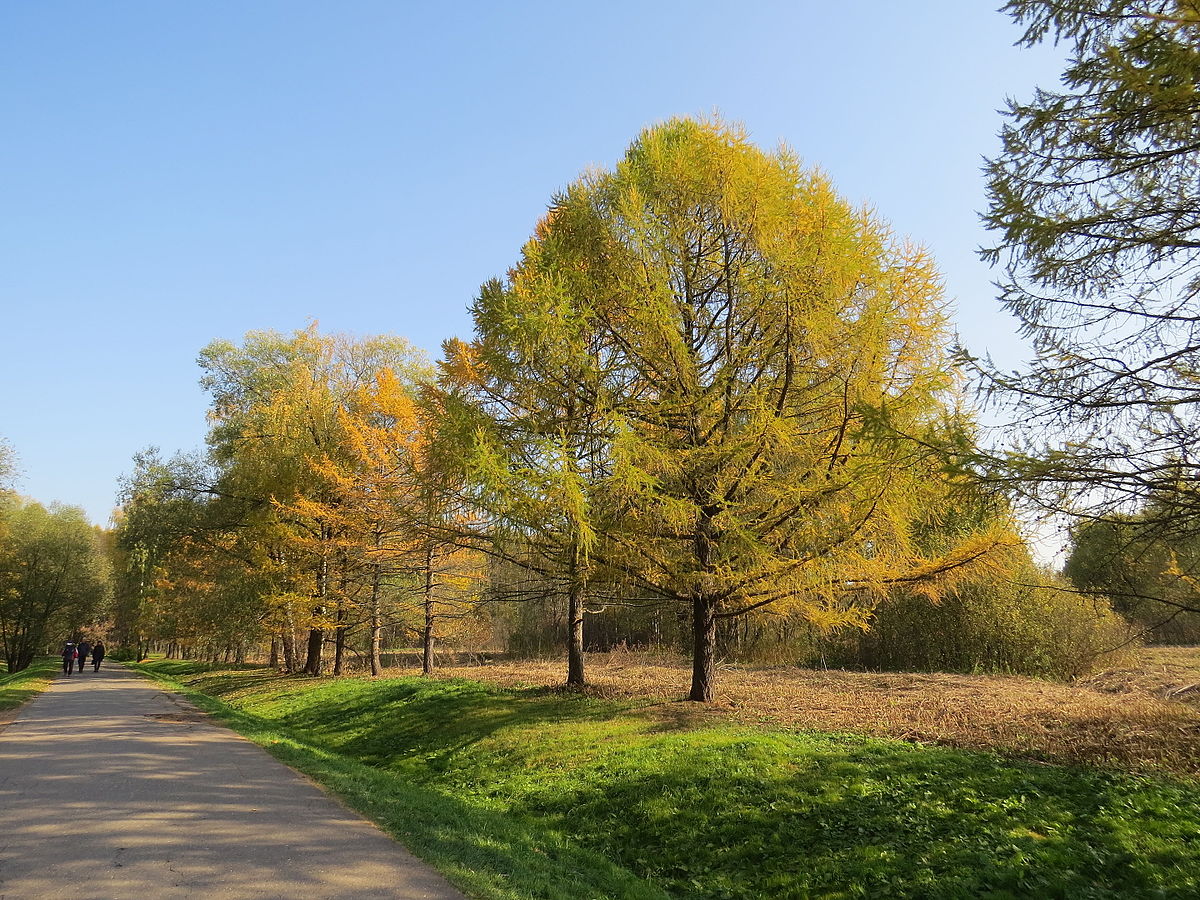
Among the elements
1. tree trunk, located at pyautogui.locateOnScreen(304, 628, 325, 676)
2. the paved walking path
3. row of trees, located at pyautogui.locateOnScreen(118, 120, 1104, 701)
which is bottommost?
tree trunk, located at pyautogui.locateOnScreen(304, 628, 325, 676)

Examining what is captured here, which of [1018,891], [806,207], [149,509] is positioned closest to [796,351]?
[806,207]

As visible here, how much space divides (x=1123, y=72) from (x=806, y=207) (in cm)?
436

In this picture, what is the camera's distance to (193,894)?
13.2 feet

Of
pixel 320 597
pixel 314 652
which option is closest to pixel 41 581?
pixel 314 652

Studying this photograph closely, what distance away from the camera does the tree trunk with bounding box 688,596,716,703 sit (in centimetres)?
1044

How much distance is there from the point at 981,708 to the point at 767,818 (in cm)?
503

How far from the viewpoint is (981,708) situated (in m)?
9.46

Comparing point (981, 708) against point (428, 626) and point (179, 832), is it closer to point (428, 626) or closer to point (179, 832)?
point (179, 832)

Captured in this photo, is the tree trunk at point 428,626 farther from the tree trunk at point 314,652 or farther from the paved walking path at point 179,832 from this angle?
the paved walking path at point 179,832

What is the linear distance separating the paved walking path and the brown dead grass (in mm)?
5495

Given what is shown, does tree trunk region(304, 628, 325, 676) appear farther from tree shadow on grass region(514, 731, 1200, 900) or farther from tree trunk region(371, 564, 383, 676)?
tree shadow on grass region(514, 731, 1200, 900)

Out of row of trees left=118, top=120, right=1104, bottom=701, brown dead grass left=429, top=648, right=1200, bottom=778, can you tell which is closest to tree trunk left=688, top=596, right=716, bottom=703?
row of trees left=118, top=120, right=1104, bottom=701

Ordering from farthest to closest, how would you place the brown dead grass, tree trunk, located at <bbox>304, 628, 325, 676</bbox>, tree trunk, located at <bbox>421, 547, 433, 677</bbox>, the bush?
tree trunk, located at <bbox>304, 628, 325, 676</bbox>, tree trunk, located at <bbox>421, 547, 433, 677</bbox>, the bush, the brown dead grass

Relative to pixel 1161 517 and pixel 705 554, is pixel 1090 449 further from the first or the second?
pixel 705 554
